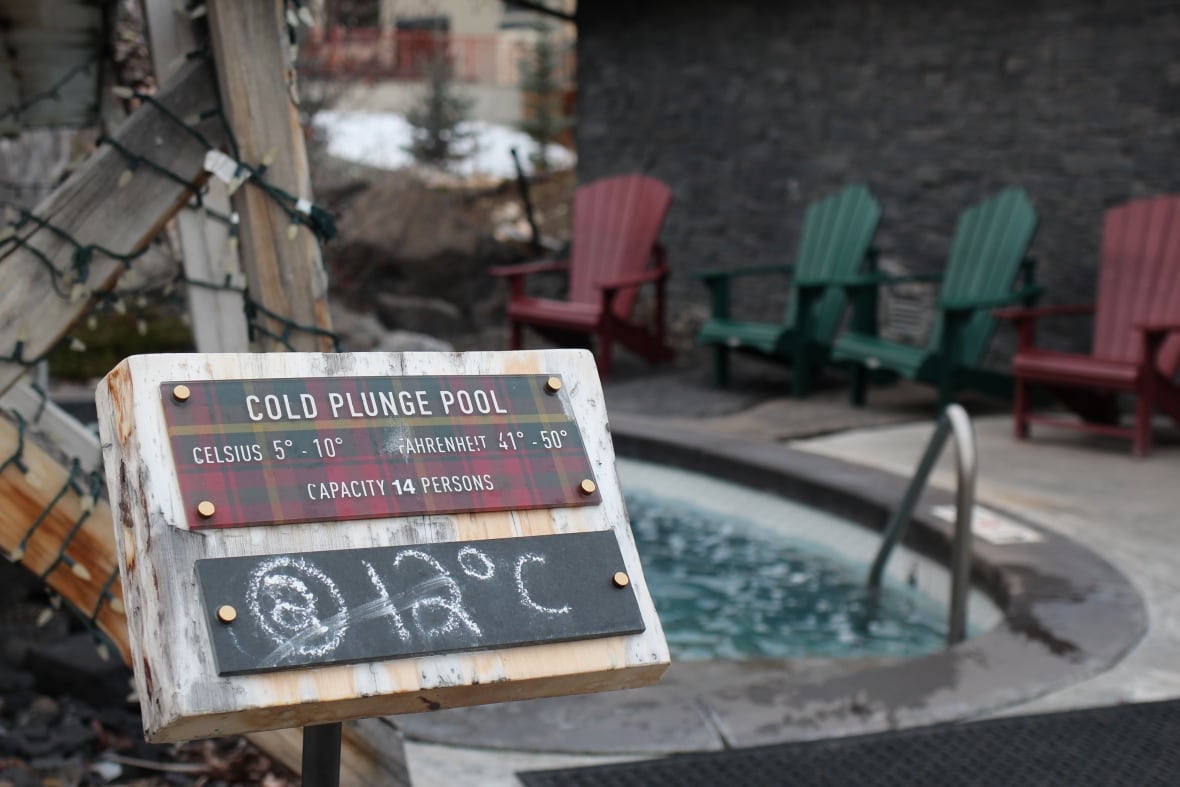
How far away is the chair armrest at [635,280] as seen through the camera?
741 cm

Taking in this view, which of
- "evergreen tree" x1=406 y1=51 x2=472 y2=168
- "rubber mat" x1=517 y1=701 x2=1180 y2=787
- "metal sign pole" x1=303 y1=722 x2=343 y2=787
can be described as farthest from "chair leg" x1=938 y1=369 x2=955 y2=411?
"evergreen tree" x1=406 y1=51 x2=472 y2=168

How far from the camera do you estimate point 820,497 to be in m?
4.77

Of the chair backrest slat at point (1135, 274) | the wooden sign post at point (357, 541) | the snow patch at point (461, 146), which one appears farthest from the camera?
the snow patch at point (461, 146)

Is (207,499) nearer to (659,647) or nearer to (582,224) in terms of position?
(659,647)

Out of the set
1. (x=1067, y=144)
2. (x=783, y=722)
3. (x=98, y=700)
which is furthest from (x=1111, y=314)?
(x=98, y=700)

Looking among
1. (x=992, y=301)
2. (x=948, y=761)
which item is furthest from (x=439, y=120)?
(x=948, y=761)

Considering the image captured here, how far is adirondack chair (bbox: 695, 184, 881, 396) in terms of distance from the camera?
6.91 m

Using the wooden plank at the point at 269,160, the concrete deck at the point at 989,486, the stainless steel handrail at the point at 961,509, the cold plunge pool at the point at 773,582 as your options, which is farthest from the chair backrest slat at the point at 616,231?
the wooden plank at the point at 269,160

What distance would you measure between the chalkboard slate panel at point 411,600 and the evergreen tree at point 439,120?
614 inches

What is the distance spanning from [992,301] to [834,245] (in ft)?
4.38

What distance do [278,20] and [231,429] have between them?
0.81 meters

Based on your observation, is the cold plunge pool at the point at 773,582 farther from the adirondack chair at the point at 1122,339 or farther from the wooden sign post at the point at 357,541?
the wooden sign post at the point at 357,541

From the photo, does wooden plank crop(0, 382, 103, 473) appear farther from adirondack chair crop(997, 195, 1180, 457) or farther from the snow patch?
the snow patch

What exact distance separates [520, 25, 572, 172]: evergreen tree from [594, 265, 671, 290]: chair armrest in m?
9.02
